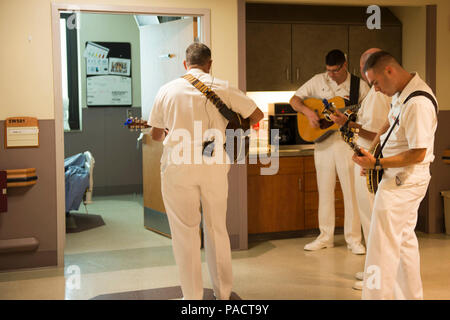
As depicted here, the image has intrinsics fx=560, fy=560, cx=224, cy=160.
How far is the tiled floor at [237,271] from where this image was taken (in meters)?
4.18

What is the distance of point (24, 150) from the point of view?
4762mm

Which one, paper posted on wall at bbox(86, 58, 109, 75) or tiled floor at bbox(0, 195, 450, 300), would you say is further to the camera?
paper posted on wall at bbox(86, 58, 109, 75)

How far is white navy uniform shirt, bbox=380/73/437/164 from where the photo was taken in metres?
3.03

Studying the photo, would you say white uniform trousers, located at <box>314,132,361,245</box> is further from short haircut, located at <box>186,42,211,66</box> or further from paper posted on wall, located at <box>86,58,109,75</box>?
paper posted on wall, located at <box>86,58,109,75</box>

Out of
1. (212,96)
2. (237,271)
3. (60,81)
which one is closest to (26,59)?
(60,81)

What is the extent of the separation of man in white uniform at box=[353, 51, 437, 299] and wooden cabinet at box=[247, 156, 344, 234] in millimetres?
2488

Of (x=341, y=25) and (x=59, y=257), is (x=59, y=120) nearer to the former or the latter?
(x=59, y=257)

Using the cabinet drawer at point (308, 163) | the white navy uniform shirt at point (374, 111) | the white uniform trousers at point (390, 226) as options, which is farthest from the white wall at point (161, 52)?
the white uniform trousers at point (390, 226)

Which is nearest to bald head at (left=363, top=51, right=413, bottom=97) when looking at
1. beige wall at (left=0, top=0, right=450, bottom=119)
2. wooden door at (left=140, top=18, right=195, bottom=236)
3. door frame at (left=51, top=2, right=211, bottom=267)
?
door frame at (left=51, top=2, right=211, bottom=267)

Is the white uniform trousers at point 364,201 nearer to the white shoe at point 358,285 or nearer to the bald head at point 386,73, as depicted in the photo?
the white shoe at point 358,285

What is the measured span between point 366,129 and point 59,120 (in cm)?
257

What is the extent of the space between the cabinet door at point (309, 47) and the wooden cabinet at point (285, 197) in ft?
3.18

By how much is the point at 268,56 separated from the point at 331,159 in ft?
4.82
